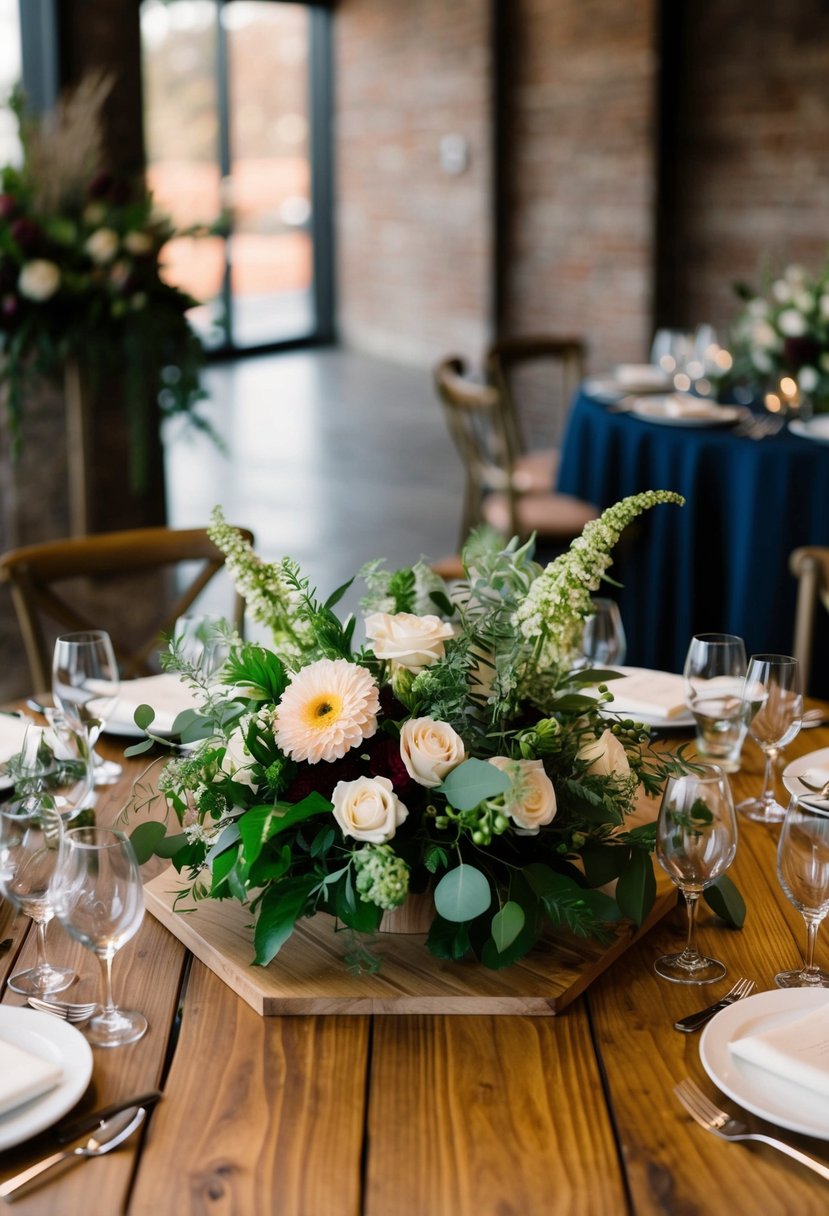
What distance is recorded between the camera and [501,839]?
1194mm

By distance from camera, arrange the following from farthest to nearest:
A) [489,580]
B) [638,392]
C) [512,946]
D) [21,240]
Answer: [638,392], [21,240], [489,580], [512,946]

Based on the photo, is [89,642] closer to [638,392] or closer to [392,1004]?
[392,1004]

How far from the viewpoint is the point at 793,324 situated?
4141 millimetres

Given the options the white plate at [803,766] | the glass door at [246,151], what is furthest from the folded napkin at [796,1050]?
the glass door at [246,151]

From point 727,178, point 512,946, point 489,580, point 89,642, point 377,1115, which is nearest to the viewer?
point 377,1115

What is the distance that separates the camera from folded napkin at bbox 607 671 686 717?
1.82 m

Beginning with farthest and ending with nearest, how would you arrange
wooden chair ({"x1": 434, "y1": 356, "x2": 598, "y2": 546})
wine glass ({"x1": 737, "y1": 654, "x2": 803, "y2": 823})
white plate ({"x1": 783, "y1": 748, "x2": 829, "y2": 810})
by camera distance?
wooden chair ({"x1": 434, "y1": 356, "x2": 598, "y2": 546}) < wine glass ({"x1": 737, "y1": 654, "x2": 803, "y2": 823}) < white plate ({"x1": 783, "y1": 748, "x2": 829, "y2": 810})

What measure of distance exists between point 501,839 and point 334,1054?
9.1 inches

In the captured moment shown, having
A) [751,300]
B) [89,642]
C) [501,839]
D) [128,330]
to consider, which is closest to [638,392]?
[751,300]

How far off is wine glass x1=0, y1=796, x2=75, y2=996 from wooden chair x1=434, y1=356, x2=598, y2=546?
306cm

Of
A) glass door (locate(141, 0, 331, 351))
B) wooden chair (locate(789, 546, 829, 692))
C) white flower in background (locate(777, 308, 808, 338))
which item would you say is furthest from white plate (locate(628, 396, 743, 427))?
glass door (locate(141, 0, 331, 351))

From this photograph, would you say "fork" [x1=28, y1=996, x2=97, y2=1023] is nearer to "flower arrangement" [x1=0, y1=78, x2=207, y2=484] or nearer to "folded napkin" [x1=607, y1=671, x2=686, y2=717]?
"folded napkin" [x1=607, y1=671, x2=686, y2=717]

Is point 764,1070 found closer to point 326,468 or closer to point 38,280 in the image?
point 38,280

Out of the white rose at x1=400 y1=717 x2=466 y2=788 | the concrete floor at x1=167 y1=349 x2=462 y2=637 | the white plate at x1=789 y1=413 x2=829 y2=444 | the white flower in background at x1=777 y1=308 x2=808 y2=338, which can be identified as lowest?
the concrete floor at x1=167 y1=349 x2=462 y2=637
